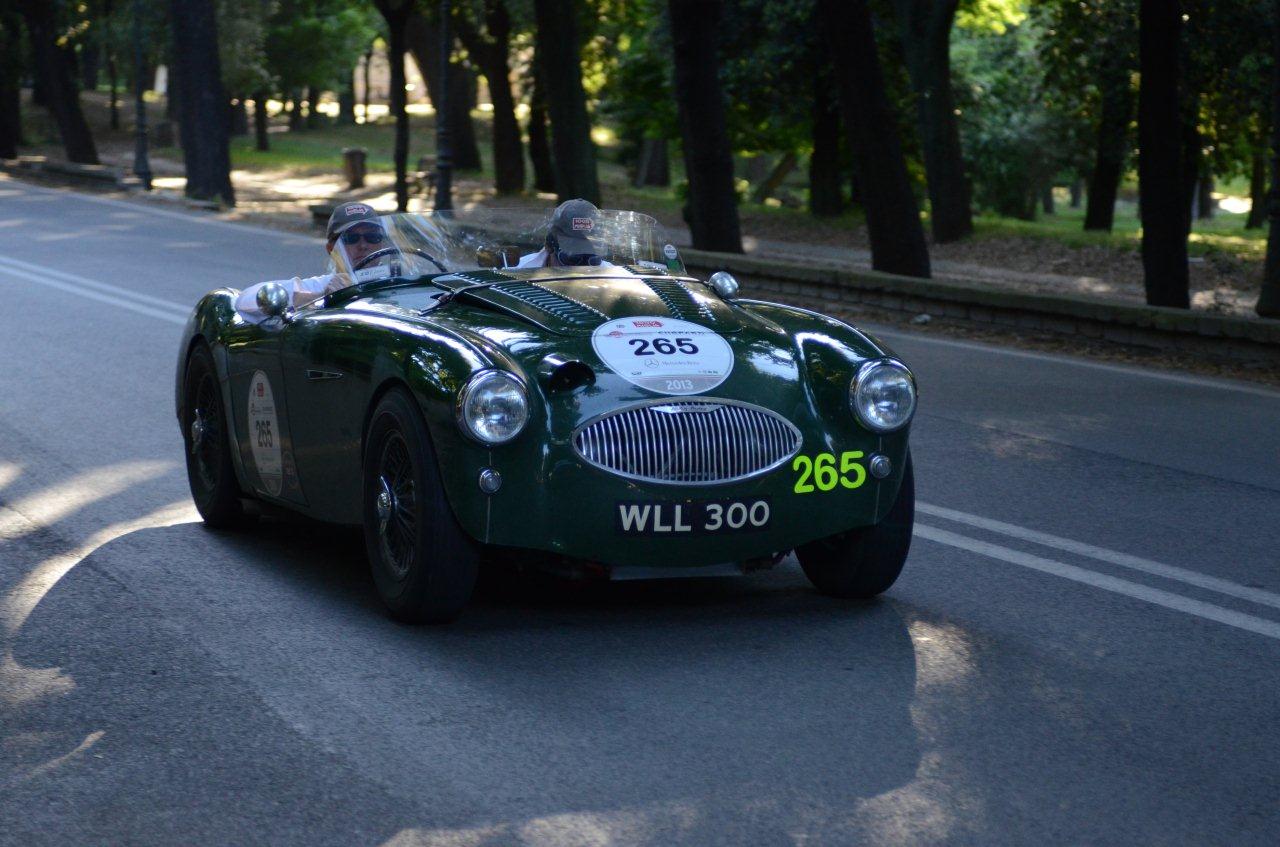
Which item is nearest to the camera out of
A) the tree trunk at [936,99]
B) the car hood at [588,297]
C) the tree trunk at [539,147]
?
the car hood at [588,297]

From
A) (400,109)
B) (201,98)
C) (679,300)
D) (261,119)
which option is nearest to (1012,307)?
(679,300)

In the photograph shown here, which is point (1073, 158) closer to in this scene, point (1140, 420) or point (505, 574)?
point (1140, 420)

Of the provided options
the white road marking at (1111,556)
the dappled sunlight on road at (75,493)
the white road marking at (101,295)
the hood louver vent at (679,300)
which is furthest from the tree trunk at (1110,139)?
the hood louver vent at (679,300)

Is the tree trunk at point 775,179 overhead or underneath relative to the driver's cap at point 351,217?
underneath

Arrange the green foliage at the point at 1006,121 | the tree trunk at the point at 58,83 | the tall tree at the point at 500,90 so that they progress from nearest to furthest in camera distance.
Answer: the tall tree at the point at 500,90 → the green foliage at the point at 1006,121 → the tree trunk at the point at 58,83

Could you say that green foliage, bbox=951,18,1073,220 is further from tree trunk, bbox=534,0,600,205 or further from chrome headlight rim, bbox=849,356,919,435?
chrome headlight rim, bbox=849,356,919,435

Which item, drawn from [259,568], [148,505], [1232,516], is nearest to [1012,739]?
[259,568]

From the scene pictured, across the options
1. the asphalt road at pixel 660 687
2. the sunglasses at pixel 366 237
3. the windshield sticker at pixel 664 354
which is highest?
the sunglasses at pixel 366 237

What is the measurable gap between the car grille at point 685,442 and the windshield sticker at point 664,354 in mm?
77

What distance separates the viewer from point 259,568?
6.79 meters

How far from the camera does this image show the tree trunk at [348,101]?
8220 cm

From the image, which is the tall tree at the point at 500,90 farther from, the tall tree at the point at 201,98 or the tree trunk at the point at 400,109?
the tall tree at the point at 201,98

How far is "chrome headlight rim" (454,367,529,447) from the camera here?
17.6 ft

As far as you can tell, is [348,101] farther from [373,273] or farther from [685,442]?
[685,442]
